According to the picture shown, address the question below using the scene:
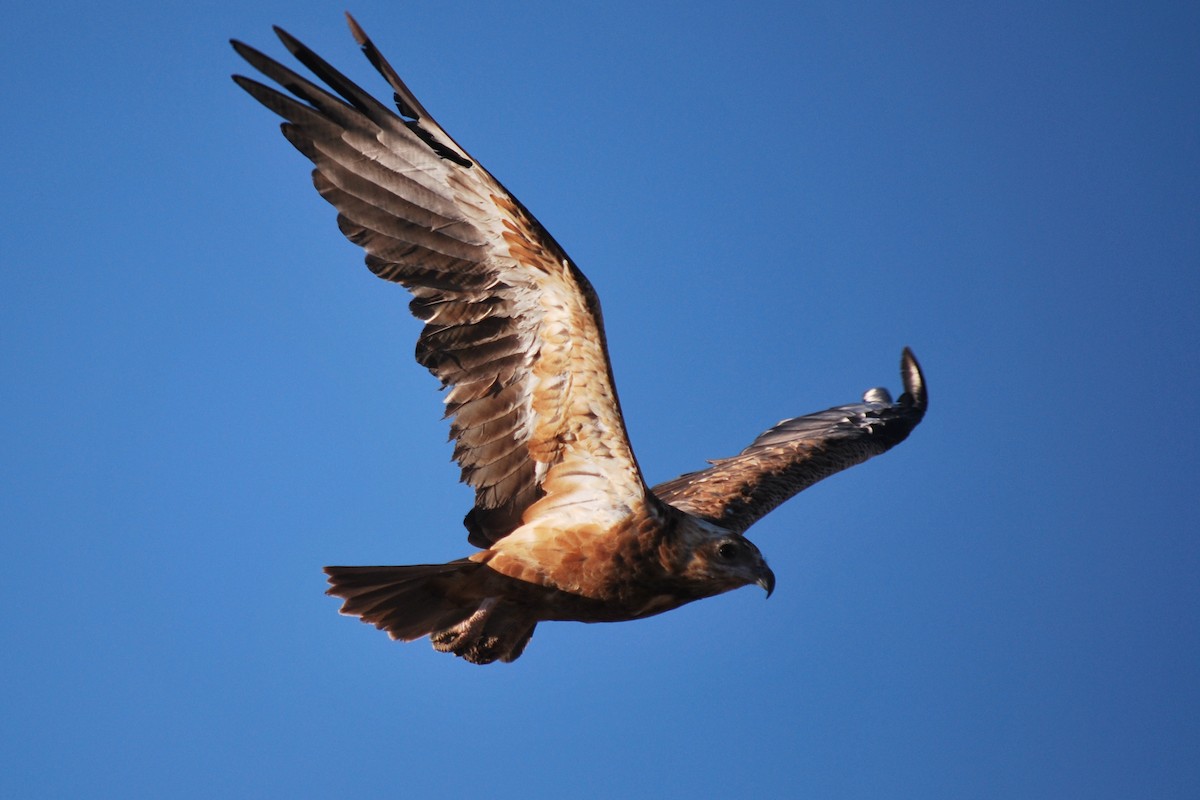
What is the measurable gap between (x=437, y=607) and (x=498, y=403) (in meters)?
1.21

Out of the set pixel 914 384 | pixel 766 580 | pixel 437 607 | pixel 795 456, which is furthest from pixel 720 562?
pixel 914 384

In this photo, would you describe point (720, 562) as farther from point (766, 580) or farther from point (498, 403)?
point (498, 403)

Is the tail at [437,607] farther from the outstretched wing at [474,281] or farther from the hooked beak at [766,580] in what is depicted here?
the hooked beak at [766,580]

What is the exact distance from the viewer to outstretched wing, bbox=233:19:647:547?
21.6 feet

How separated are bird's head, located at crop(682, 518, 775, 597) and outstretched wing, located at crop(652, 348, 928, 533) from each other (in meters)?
1.38

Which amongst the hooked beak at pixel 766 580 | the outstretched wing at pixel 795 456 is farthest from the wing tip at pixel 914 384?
the hooked beak at pixel 766 580

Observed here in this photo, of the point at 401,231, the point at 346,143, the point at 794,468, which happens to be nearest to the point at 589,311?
the point at 401,231

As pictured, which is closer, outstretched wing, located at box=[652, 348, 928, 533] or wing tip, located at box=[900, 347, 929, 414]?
outstretched wing, located at box=[652, 348, 928, 533]

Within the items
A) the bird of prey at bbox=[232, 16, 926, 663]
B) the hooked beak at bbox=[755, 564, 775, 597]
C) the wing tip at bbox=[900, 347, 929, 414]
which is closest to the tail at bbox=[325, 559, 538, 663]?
the bird of prey at bbox=[232, 16, 926, 663]

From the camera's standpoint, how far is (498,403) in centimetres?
702

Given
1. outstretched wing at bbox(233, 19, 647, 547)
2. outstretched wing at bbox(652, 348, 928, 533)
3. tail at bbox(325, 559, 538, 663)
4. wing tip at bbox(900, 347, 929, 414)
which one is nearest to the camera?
outstretched wing at bbox(233, 19, 647, 547)

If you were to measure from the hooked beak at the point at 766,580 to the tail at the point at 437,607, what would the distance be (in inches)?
51.9

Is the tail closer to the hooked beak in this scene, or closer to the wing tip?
the hooked beak

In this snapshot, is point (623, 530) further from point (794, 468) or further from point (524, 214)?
point (794, 468)
